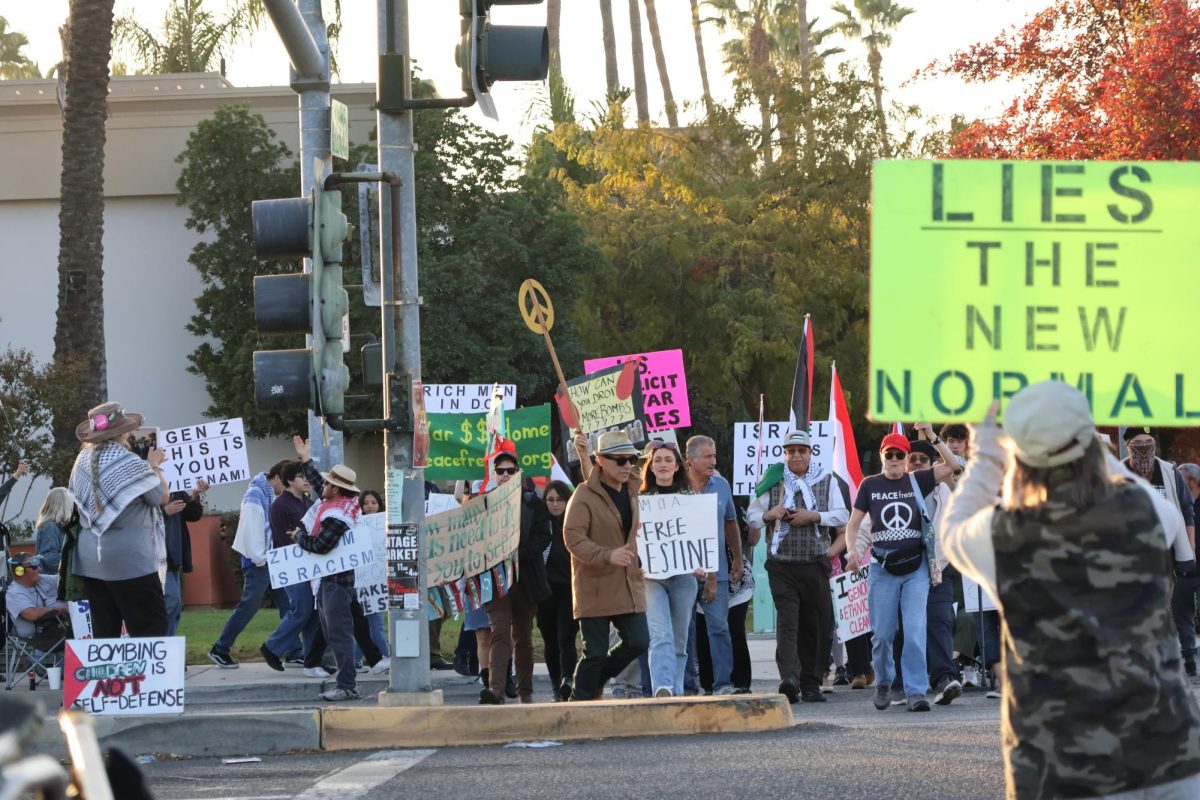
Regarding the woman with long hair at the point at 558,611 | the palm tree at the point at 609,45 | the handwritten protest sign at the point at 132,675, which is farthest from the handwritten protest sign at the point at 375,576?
the palm tree at the point at 609,45

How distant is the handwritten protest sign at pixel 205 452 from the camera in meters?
17.4

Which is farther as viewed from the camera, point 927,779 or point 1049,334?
point 927,779

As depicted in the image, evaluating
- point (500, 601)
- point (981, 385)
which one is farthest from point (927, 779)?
point (500, 601)

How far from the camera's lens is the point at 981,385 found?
5.83 m

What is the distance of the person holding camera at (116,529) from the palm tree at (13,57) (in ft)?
194

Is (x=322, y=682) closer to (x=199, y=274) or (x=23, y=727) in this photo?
(x=23, y=727)

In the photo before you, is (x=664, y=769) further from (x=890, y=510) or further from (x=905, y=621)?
(x=890, y=510)

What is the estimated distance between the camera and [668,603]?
507 inches

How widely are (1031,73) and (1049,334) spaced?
20647 millimetres

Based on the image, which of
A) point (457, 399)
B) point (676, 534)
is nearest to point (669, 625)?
point (676, 534)

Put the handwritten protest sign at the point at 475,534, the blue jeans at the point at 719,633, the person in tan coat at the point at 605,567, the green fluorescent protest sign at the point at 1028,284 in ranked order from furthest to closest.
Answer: the blue jeans at the point at 719,633 < the handwritten protest sign at the point at 475,534 < the person in tan coat at the point at 605,567 < the green fluorescent protest sign at the point at 1028,284

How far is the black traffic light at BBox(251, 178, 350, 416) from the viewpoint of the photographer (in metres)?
10.5

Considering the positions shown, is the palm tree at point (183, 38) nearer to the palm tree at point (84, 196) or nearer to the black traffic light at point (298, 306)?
the palm tree at point (84, 196)

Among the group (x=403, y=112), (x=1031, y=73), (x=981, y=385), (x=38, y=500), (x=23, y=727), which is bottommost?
(x=38, y=500)
